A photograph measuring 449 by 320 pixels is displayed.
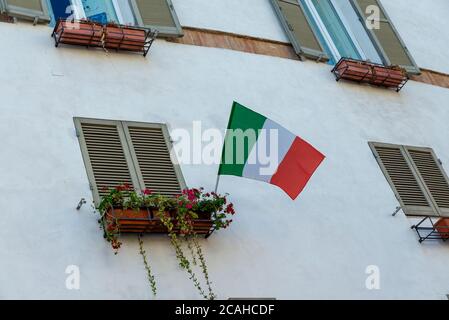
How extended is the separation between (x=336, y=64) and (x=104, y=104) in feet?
12.7

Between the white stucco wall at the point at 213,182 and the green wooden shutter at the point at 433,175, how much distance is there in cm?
29

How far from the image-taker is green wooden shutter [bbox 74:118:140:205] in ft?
28.5

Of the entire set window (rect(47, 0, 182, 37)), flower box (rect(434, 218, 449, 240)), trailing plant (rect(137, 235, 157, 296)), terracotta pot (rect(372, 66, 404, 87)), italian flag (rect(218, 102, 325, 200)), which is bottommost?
trailing plant (rect(137, 235, 157, 296))

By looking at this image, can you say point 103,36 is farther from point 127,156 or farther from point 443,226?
point 443,226

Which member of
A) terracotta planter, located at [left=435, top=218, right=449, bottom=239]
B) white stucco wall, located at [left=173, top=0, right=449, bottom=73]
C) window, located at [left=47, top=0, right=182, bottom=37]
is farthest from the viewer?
white stucco wall, located at [left=173, top=0, right=449, bottom=73]

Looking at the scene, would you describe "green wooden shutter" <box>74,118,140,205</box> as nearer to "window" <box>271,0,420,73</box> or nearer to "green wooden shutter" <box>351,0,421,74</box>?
"window" <box>271,0,420,73</box>

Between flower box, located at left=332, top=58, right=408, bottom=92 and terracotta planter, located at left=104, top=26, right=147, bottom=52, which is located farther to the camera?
flower box, located at left=332, top=58, right=408, bottom=92

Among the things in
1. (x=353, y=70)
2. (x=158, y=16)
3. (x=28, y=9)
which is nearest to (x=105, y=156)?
(x=28, y=9)

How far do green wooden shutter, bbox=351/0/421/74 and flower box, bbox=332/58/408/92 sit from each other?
1.34 feet

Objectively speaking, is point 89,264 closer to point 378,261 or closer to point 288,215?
point 288,215

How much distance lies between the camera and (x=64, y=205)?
8359 mm

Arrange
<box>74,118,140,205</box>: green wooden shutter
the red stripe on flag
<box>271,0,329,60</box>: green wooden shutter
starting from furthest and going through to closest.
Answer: <box>271,0,329,60</box>: green wooden shutter
the red stripe on flag
<box>74,118,140,205</box>: green wooden shutter

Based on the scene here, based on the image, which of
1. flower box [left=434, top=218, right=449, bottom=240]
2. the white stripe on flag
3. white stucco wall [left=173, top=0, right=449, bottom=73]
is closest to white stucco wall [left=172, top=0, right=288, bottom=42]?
white stucco wall [left=173, top=0, right=449, bottom=73]

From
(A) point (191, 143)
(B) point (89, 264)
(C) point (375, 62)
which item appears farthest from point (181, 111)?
(C) point (375, 62)
